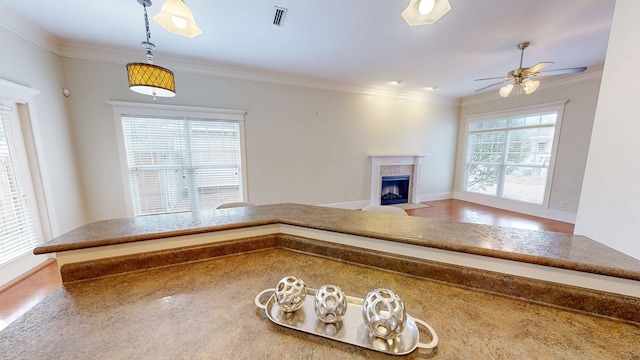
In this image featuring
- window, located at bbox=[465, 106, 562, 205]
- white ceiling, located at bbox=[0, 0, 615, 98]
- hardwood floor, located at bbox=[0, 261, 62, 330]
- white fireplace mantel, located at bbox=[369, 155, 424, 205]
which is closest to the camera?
hardwood floor, located at bbox=[0, 261, 62, 330]

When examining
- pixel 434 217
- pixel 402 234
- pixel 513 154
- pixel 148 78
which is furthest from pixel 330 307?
pixel 513 154

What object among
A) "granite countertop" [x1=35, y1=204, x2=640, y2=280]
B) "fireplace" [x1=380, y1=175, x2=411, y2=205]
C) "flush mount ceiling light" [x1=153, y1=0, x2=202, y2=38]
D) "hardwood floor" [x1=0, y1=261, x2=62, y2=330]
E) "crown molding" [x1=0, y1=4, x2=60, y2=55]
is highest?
"crown molding" [x1=0, y1=4, x2=60, y2=55]

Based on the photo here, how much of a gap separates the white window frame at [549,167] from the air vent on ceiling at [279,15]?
5.18m

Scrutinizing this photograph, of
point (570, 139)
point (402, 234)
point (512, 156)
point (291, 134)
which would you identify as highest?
point (291, 134)

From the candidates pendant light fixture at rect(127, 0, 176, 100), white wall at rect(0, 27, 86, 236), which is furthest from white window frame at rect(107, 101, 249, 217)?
pendant light fixture at rect(127, 0, 176, 100)

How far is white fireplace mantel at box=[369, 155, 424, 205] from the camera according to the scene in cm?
498

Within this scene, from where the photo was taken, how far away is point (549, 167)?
426 cm

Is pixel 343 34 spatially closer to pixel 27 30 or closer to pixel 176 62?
pixel 176 62

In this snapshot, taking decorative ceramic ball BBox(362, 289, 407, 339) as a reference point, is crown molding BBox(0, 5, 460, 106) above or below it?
above

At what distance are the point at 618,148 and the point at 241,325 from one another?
2239 mm

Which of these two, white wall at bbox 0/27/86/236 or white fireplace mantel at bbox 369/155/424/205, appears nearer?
white wall at bbox 0/27/86/236

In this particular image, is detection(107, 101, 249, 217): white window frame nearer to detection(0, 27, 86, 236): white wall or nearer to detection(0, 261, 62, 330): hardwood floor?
detection(0, 27, 86, 236): white wall

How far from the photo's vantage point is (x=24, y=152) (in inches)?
92.6

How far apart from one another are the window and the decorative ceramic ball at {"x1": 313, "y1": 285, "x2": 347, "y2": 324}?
18.8ft
